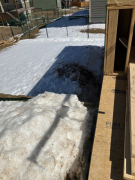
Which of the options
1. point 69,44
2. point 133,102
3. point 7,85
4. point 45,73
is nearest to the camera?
point 133,102

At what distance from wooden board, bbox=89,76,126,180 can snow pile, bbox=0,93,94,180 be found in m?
0.60

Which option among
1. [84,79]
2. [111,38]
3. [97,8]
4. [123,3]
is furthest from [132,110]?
[97,8]

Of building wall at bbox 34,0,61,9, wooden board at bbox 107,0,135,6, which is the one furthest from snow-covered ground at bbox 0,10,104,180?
building wall at bbox 34,0,61,9

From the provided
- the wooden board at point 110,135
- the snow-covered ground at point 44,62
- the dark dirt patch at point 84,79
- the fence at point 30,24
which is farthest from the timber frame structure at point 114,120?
the fence at point 30,24

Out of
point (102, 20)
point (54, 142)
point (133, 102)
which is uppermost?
point (102, 20)

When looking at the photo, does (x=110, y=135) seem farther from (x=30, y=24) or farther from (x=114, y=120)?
(x=30, y=24)

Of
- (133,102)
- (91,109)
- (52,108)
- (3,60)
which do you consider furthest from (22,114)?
(3,60)

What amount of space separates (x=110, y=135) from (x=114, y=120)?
0.49 metres

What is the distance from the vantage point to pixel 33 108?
4.72 meters

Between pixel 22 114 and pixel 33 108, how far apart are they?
0.41 m

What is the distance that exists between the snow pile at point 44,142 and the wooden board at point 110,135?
1.96ft

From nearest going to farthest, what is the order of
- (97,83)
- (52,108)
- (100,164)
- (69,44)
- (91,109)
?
(100,164), (52,108), (91,109), (97,83), (69,44)

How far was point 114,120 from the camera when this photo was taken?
3863 mm

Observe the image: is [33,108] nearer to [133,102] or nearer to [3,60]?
[133,102]
